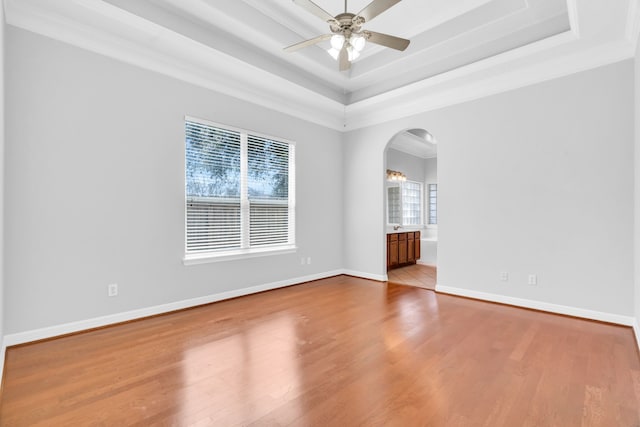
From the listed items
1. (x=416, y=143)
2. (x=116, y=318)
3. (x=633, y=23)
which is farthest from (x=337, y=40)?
(x=416, y=143)

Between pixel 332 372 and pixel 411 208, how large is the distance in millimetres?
7206

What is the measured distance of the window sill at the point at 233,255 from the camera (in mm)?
3955

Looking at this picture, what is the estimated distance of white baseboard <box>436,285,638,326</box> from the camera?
336 cm

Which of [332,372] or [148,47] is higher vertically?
[148,47]

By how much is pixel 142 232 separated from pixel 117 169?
74 centimetres

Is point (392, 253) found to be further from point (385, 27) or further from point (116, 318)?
point (116, 318)

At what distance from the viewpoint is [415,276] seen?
6047 mm

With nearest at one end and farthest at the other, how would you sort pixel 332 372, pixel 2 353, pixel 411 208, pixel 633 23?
pixel 332 372 < pixel 2 353 < pixel 633 23 < pixel 411 208

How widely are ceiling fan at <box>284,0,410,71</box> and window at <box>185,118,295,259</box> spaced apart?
1.76m

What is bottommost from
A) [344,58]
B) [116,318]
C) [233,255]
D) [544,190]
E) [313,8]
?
[116,318]

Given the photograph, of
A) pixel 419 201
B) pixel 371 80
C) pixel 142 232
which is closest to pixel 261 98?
pixel 371 80

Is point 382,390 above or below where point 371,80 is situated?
below

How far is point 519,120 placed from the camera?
3996 millimetres

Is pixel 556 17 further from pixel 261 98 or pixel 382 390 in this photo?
pixel 382 390
